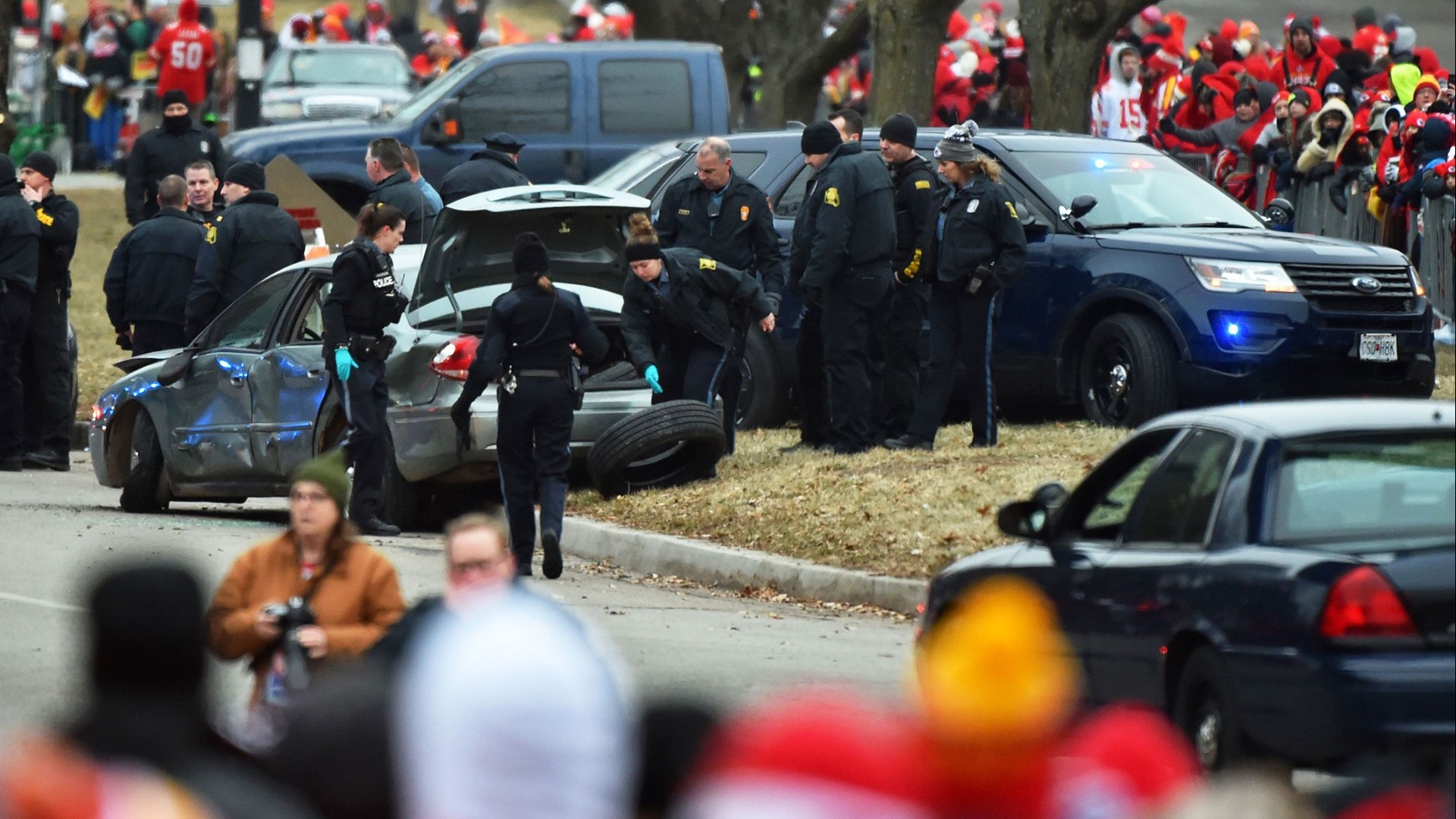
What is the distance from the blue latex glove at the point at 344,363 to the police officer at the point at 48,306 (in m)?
4.21

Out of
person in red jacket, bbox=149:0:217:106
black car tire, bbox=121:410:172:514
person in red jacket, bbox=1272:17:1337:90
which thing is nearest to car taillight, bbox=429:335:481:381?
black car tire, bbox=121:410:172:514

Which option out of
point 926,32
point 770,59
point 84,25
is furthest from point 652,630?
point 84,25

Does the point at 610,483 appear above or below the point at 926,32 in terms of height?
below

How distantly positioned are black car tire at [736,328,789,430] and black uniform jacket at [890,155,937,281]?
1.24 meters

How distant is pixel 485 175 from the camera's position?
1681 cm

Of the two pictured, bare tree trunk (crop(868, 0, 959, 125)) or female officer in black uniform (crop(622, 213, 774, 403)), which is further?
bare tree trunk (crop(868, 0, 959, 125))

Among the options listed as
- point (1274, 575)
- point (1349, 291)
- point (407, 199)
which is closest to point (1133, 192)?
point (1349, 291)

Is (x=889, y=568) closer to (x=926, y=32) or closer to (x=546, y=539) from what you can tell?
(x=546, y=539)

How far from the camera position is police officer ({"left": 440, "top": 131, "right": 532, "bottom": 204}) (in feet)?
54.7

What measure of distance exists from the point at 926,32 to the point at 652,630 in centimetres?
1300

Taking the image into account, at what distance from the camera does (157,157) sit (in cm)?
1830

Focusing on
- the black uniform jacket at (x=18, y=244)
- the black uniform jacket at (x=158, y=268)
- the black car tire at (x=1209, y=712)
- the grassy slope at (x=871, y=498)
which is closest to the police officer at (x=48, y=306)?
the black uniform jacket at (x=18, y=244)

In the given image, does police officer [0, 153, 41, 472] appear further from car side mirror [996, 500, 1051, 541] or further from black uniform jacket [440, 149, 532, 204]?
car side mirror [996, 500, 1051, 541]

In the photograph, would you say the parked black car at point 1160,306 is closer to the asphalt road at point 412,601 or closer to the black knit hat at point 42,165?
the asphalt road at point 412,601
